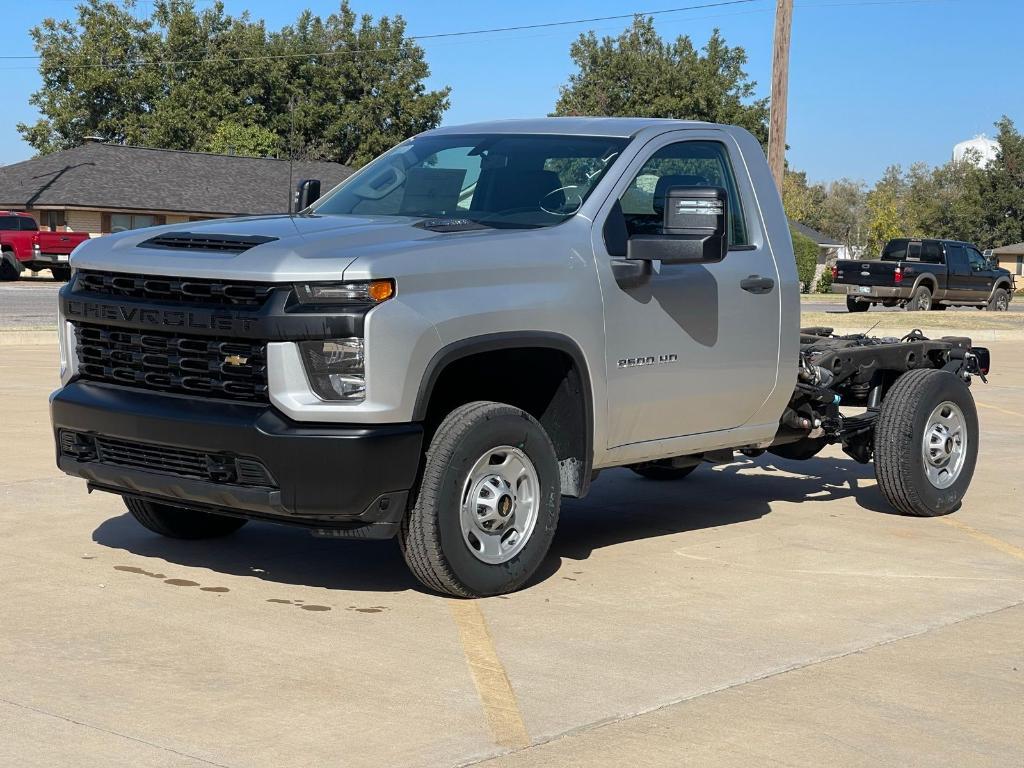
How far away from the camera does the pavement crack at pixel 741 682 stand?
4574 mm

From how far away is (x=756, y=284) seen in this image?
25.2 feet

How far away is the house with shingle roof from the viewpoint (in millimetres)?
57594

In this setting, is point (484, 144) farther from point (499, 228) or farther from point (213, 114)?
point (213, 114)

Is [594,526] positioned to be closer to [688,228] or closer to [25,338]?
[688,228]

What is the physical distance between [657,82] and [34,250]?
43.9 meters

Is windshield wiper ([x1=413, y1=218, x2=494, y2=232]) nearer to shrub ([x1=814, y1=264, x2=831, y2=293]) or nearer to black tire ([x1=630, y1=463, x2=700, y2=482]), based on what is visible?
black tire ([x1=630, y1=463, x2=700, y2=482])

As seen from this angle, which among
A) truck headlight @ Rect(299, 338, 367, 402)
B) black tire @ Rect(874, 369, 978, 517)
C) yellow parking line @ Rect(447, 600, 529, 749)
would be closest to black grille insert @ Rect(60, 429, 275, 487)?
truck headlight @ Rect(299, 338, 367, 402)

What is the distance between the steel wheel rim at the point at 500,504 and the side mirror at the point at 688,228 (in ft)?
3.78

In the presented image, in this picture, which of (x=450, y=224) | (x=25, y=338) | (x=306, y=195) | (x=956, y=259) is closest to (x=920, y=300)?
(x=956, y=259)

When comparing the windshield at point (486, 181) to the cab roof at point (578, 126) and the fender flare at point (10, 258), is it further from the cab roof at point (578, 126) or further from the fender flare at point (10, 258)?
the fender flare at point (10, 258)

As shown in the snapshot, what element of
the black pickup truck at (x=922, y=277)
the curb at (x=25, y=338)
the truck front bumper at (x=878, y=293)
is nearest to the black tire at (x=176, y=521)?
the curb at (x=25, y=338)

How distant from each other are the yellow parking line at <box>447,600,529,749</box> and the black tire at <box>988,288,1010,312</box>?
35.8 metres

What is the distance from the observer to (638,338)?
7023mm

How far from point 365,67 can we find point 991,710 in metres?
79.1
